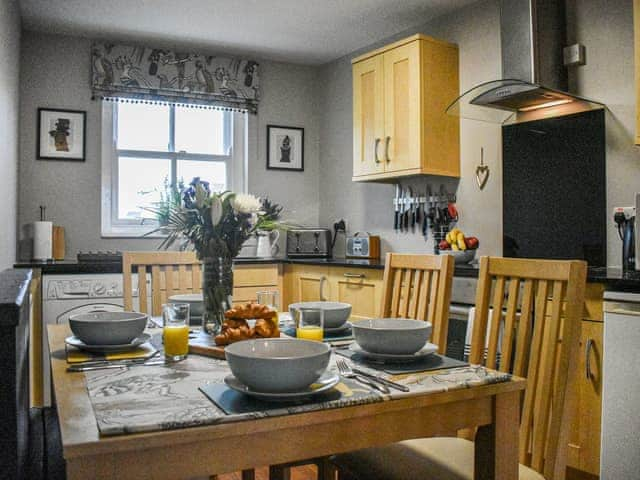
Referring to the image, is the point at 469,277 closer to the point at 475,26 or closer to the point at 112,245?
the point at 475,26

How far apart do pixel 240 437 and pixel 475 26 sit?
3194mm

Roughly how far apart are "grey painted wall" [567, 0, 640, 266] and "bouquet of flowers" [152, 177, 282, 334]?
190 cm

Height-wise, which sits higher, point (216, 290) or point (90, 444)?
point (216, 290)

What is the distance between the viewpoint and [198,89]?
4383 mm

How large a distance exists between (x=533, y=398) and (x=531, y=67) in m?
1.96

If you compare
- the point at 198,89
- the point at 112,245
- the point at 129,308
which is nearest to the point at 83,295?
the point at 112,245

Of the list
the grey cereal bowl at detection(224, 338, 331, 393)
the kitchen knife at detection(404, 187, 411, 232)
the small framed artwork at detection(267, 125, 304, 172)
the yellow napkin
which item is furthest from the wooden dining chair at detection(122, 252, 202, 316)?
the small framed artwork at detection(267, 125, 304, 172)

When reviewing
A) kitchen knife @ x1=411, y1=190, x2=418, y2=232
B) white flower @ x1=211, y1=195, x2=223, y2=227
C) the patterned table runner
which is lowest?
the patterned table runner

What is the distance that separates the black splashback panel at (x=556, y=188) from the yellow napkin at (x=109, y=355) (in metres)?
2.24

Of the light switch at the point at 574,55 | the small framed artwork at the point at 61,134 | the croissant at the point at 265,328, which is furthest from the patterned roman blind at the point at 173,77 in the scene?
the croissant at the point at 265,328

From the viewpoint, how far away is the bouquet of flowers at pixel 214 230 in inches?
63.5

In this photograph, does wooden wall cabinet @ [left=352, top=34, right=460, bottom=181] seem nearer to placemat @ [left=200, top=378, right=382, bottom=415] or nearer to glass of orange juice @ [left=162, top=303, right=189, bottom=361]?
glass of orange juice @ [left=162, top=303, right=189, bottom=361]

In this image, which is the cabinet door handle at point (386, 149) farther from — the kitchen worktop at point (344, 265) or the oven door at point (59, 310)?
the oven door at point (59, 310)

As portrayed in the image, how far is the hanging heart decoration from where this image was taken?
3402 millimetres
